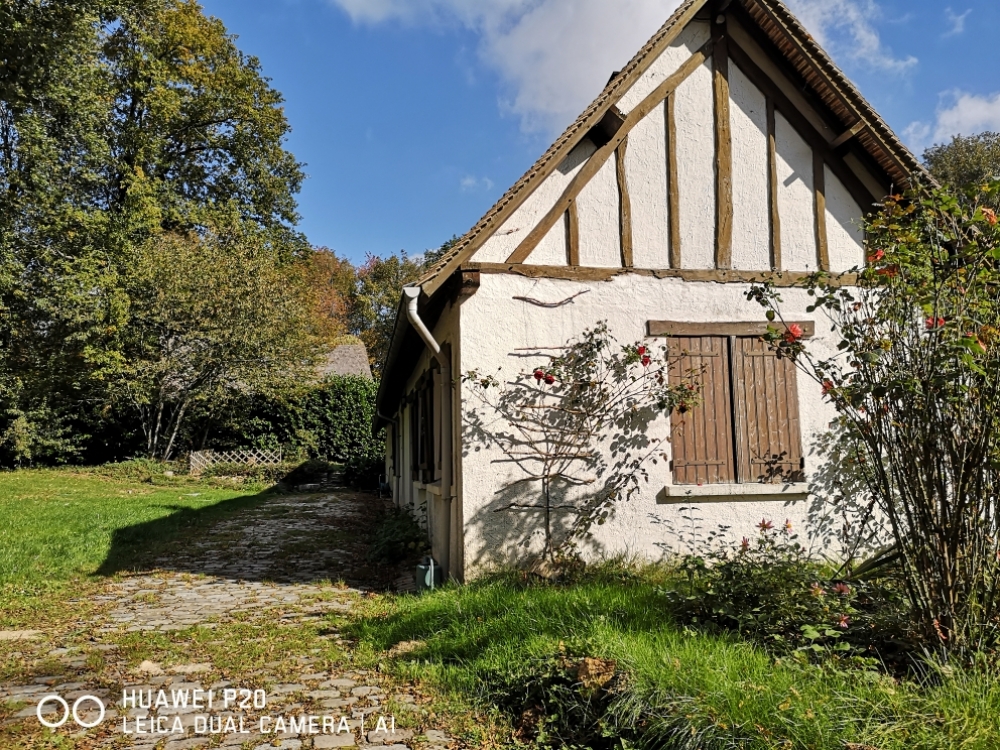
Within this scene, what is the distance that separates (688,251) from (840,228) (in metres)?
1.80

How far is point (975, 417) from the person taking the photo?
372 cm

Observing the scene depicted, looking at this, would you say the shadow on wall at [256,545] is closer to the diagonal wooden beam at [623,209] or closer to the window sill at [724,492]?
the window sill at [724,492]

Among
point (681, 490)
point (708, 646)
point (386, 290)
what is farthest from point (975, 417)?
point (386, 290)

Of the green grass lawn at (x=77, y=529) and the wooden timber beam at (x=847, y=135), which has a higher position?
the wooden timber beam at (x=847, y=135)

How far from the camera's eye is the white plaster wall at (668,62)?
736cm

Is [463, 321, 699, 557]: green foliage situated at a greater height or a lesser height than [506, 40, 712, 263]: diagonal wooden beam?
lesser

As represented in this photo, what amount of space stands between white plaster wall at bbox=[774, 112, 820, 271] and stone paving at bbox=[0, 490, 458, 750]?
5.93 m

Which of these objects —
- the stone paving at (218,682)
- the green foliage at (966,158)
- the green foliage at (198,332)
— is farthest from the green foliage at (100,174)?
the green foliage at (966,158)

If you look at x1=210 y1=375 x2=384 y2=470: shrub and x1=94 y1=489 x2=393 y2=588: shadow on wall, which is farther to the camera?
x1=210 y1=375 x2=384 y2=470: shrub

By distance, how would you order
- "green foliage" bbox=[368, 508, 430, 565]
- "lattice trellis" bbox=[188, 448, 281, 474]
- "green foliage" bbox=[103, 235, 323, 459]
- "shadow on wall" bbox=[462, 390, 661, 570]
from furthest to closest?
"lattice trellis" bbox=[188, 448, 281, 474] < "green foliage" bbox=[103, 235, 323, 459] < "green foliage" bbox=[368, 508, 430, 565] < "shadow on wall" bbox=[462, 390, 661, 570]

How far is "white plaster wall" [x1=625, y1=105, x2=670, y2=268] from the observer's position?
7.30m

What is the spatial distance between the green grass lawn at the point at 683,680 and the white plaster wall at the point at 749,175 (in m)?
3.98

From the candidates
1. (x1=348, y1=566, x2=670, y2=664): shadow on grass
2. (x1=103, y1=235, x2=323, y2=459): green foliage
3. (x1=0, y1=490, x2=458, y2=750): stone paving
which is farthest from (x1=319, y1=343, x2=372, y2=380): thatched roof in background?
(x1=348, y1=566, x2=670, y2=664): shadow on grass

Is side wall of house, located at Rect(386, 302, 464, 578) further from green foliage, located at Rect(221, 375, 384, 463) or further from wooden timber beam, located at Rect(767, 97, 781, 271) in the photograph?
green foliage, located at Rect(221, 375, 384, 463)
